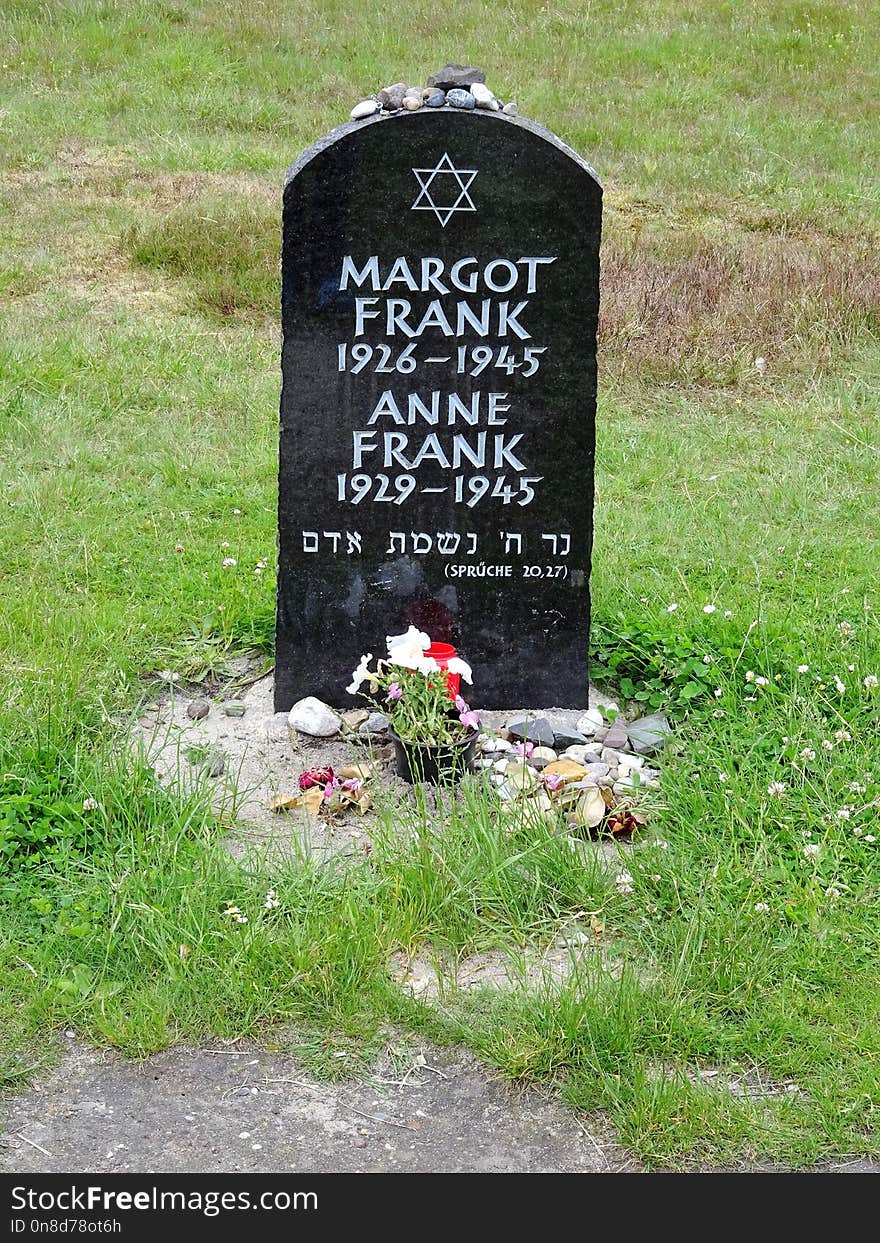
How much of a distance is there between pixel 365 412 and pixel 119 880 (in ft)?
5.44

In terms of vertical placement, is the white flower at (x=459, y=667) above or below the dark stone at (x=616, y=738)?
above

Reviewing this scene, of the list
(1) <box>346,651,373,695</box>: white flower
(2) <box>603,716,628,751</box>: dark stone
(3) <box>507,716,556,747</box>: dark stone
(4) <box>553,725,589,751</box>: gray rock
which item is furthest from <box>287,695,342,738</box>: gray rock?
(2) <box>603,716,628,751</box>: dark stone

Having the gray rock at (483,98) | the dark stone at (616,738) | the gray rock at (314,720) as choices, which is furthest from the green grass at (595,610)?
the gray rock at (483,98)

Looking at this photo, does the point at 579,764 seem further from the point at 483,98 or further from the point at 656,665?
the point at 483,98

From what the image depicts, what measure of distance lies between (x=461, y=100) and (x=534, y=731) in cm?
193

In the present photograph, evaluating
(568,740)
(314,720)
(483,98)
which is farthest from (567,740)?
(483,98)

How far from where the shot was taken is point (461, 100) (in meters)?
4.45

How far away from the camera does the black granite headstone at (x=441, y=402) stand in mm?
4496

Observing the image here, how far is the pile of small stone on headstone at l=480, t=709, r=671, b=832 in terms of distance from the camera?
13.9ft

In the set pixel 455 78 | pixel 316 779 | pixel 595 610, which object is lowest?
pixel 316 779

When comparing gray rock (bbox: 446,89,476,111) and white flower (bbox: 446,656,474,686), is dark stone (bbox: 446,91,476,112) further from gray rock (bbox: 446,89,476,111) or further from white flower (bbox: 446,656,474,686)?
white flower (bbox: 446,656,474,686)

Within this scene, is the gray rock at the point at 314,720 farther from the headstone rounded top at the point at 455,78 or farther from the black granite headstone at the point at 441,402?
the headstone rounded top at the point at 455,78

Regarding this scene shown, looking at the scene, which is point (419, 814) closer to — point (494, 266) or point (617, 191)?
point (494, 266)

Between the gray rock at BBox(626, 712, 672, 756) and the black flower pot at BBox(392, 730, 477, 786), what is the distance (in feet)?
1.76
